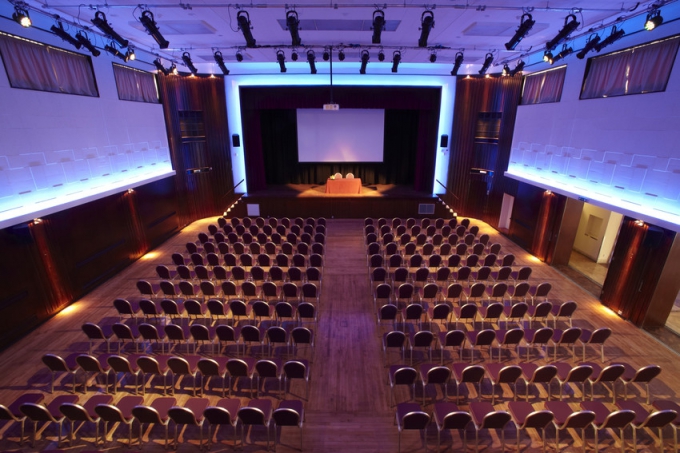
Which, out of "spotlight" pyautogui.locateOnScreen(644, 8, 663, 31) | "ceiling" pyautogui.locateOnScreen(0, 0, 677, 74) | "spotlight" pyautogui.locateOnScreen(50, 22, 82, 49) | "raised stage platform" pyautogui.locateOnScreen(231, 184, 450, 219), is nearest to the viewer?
"spotlight" pyautogui.locateOnScreen(644, 8, 663, 31)

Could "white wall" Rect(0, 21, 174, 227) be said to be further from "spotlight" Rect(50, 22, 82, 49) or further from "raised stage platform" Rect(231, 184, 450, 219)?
"raised stage platform" Rect(231, 184, 450, 219)

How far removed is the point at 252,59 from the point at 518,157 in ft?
34.2

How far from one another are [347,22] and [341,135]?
788 centimetres

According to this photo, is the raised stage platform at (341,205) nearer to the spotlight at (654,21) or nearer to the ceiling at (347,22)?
the ceiling at (347,22)

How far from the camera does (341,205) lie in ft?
46.0

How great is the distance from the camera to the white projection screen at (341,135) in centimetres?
1551

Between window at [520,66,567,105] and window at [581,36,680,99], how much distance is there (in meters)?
1.07

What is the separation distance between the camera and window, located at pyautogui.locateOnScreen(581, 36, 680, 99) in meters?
6.78

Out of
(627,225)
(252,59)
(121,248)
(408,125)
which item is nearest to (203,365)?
(121,248)

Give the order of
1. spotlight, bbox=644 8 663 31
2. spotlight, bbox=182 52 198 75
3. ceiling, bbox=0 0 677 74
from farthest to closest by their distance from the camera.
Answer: spotlight, bbox=182 52 198 75 < ceiling, bbox=0 0 677 74 < spotlight, bbox=644 8 663 31

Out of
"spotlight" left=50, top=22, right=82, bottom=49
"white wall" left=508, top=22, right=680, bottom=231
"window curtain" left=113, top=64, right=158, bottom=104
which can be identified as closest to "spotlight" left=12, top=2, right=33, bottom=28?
"spotlight" left=50, top=22, right=82, bottom=49

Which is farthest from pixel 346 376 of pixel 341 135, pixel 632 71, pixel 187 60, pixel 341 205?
pixel 341 135

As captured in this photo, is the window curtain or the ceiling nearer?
the ceiling

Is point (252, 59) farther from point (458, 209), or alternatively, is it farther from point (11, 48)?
point (458, 209)
